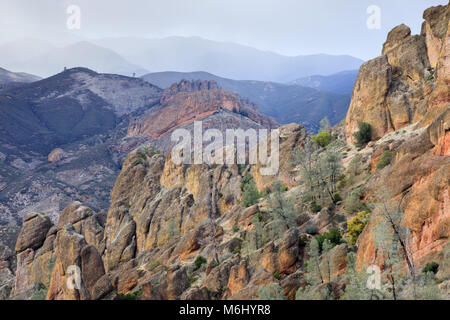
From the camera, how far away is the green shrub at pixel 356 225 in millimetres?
27177

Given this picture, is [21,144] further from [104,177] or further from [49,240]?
[49,240]

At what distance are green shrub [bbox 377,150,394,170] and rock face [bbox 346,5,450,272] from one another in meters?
1.33

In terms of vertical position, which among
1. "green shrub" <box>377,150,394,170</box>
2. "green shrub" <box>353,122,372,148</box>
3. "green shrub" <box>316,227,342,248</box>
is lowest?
"green shrub" <box>316,227,342,248</box>

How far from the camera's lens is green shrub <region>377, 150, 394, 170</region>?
32969mm

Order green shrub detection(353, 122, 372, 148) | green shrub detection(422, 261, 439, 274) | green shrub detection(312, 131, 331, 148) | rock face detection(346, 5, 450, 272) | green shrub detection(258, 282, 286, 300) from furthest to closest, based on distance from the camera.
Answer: green shrub detection(312, 131, 331, 148), green shrub detection(353, 122, 372, 148), rock face detection(346, 5, 450, 272), green shrub detection(258, 282, 286, 300), green shrub detection(422, 261, 439, 274)

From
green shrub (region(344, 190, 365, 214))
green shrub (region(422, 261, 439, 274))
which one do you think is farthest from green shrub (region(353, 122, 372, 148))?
green shrub (region(422, 261, 439, 274))

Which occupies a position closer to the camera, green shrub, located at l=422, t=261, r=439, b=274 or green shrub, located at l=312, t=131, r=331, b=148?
green shrub, located at l=422, t=261, r=439, b=274

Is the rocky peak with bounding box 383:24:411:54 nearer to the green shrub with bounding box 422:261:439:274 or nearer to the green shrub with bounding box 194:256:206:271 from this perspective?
the green shrub with bounding box 194:256:206:271

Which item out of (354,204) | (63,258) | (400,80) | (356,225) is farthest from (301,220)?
(400,80)

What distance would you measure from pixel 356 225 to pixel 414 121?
66.7ft

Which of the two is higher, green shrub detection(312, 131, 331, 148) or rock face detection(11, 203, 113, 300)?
green shrub detection(312, 131, 331, 148)

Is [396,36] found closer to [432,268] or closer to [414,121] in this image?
[414,121]
